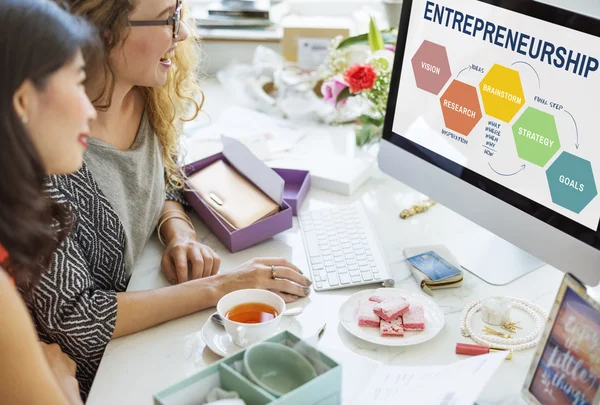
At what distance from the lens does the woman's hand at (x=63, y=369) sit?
111cm

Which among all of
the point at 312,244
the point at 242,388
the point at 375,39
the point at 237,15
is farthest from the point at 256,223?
the point at 237,15

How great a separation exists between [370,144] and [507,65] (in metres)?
0.73

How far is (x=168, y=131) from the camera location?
1.59 meters

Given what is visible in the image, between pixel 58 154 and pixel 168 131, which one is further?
pixel 168 131

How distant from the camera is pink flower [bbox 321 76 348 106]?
6.31 feet

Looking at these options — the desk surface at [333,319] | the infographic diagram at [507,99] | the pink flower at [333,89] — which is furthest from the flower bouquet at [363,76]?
the infographic diagram at [507,99]

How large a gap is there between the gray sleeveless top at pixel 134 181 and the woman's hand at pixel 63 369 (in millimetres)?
265

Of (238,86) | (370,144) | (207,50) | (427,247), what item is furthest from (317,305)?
(207,50)

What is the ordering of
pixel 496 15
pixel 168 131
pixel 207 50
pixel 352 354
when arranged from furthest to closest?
pixel 207 50 → pixel 168 131 → pixel 496 15 → pixel 352 354

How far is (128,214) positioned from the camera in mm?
1451

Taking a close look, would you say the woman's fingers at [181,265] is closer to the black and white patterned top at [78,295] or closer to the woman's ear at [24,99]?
the black and white patterned top at [78,295]

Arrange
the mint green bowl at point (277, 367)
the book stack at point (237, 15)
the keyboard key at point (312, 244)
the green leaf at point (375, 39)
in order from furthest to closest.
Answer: the book stack at point (237, 15)
the green leaf at point (375, 39)
the keyboard key at point (312, 244)
the mint green bowl at point (277, 367)

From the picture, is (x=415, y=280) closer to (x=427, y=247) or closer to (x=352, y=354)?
(x=427, y=247)

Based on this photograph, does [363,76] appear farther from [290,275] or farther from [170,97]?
[290,275]
